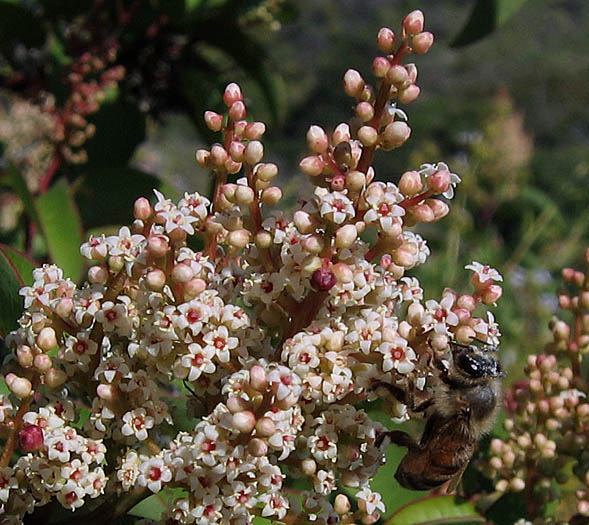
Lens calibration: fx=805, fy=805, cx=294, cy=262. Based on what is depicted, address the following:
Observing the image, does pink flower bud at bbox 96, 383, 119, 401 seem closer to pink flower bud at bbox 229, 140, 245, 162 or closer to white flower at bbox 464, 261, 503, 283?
pink flower bud at bbox 229, 140, 245, 162

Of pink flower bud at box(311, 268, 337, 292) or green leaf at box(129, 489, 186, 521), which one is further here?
green leaf at box(129, 489, 186, 521)

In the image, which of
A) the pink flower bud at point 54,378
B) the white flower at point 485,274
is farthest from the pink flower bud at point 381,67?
the pink flower bud at point 54,378

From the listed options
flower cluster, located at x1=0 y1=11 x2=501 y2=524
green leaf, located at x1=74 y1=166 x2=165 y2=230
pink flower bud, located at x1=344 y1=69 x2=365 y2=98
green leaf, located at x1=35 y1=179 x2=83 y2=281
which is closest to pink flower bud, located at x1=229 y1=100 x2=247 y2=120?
flower cluster, located at x1=0 y1=11 x2=501 y2=524

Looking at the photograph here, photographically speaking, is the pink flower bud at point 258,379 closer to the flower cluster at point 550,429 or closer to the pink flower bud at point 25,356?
the pink flower bud at point 25,356

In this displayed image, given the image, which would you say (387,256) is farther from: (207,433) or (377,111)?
(207,433)

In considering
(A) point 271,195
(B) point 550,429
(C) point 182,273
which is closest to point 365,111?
(A) point 271,195

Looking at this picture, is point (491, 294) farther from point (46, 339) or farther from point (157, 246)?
point (46, 339)
